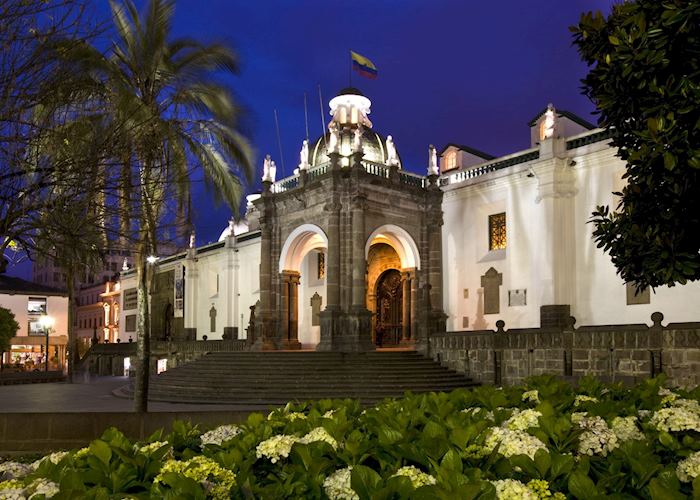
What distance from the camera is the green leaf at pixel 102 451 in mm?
3499

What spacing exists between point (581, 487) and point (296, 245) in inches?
1046

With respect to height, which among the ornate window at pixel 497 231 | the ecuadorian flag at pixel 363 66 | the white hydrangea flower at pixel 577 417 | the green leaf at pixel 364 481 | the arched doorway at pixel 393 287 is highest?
the ecuadorian flag at pixel 363 66

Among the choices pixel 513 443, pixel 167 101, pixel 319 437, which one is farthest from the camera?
pixel 167 101

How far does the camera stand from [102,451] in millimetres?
3545

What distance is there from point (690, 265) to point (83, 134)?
8.01 m

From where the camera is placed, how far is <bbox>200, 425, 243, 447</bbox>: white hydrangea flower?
177 inches

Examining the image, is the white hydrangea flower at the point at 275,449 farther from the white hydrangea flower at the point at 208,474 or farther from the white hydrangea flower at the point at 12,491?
the white hydrangea flower at the point at 12,491

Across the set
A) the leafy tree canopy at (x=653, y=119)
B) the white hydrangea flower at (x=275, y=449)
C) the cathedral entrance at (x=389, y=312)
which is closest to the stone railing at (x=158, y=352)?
the cathedral entrance at (x=389, y=312)

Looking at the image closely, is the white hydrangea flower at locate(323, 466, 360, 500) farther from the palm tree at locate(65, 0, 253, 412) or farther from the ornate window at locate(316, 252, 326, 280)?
the ornate window at locate(316, 252, 326, 280)

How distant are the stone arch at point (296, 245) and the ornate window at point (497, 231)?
23.0 ft

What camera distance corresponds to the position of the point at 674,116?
620cm

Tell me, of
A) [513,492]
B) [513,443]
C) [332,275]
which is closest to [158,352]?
[332,275]

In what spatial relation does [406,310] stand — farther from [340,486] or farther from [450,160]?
[340,486]

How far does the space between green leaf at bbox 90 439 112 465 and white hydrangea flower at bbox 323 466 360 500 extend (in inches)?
46.8
